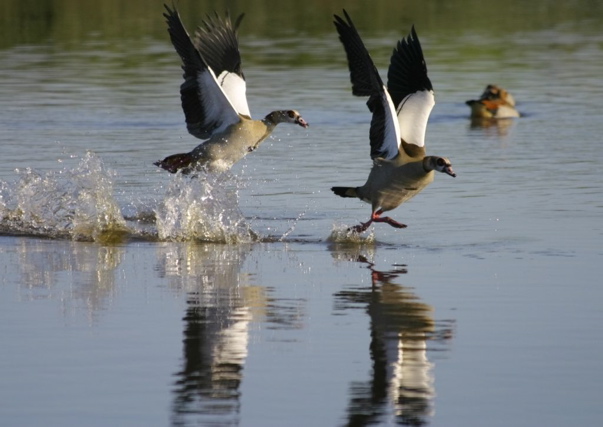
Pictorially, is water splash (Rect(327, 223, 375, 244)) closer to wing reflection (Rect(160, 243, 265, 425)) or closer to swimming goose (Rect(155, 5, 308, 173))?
wing reflection (Rect(160, 243, 265, 425))

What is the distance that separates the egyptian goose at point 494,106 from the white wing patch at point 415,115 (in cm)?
709

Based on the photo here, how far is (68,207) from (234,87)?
233cm

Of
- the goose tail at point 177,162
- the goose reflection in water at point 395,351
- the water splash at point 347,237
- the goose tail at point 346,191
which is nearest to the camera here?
the goose reflection in water at point 395,351

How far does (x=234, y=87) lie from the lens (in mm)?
13195

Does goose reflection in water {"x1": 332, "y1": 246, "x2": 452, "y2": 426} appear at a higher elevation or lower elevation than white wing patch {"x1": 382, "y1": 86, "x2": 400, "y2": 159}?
lower

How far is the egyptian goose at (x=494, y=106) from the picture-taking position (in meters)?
18.4

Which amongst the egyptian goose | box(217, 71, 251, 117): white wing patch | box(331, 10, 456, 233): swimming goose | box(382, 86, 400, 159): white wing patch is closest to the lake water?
the egyptian goose

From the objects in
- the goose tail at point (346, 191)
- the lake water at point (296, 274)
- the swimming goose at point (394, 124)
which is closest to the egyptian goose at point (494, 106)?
the lake water at point (296, 274)

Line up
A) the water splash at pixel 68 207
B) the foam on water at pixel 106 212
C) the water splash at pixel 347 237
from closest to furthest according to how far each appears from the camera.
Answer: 1. the water splash at pixel 347 237
2. the foam on water at pixel 106 212
3. the water splash at pixel 68 207

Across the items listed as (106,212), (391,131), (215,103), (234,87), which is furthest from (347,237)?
(234,87)

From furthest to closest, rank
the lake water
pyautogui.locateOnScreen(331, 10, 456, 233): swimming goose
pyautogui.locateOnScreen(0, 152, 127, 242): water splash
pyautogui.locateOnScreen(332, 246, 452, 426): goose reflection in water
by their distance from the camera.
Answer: pyautogui.locateOnScreen(0, 152, 127, 242): water splash → pyautogui.locateOnScreen(331, 10, 456, 233): swimming goose → the lake water → pyautogui.locateOnScreen(332, 246, 452, 426): goose reflection in water

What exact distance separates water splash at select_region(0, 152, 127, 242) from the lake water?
0.02 metres

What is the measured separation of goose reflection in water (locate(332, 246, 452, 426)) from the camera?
641 centimetres

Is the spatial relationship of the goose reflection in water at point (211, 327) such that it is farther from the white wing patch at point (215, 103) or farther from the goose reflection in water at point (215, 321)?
the white wing patch at point (215, 103)
